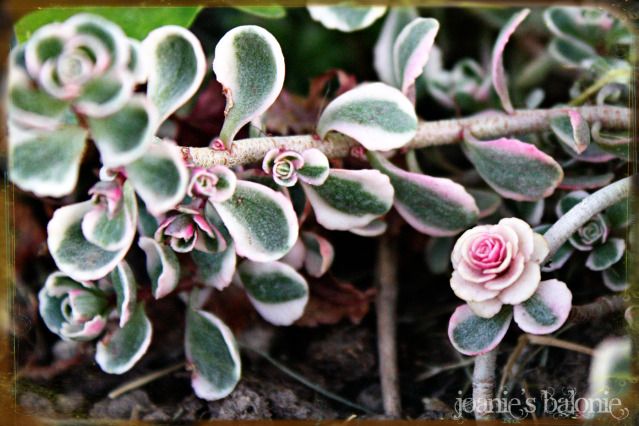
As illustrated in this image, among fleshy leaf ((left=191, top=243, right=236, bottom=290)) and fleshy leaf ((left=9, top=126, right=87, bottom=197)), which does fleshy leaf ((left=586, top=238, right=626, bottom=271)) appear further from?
fleshy leaf ((left=9, top=126, right=87, bottom=197))

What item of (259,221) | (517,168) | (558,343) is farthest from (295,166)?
(558,343)

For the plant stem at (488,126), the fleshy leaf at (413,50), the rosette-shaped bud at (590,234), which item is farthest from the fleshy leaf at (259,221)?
the rosette-shaped bud at (590,234)

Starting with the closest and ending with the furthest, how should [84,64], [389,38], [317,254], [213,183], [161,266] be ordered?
[84,64]
[213,183]
[161,266]
[317,254]
[389,38]

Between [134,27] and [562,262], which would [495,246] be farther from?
[134,27]

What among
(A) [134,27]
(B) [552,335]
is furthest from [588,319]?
(A) [134,27]

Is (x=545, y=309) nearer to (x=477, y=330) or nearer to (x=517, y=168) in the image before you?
(x=477, y=330)

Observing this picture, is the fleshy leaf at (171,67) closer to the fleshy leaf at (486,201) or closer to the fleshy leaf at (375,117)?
the fleshy leaf at (375,117)
